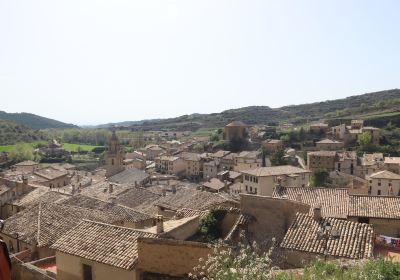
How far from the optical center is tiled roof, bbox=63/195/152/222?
26.9 metres

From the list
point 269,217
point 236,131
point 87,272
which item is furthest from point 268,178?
point 236,131

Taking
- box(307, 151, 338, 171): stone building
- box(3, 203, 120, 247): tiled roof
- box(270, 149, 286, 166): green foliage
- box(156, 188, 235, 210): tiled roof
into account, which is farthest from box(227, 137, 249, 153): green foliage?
box(3, 203, 120, 247): tiled roof

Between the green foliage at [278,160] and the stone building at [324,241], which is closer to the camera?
the stone building at [324,241]

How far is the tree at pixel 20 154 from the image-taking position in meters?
101

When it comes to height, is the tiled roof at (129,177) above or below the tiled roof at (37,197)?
below

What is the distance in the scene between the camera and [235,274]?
7.63 metres

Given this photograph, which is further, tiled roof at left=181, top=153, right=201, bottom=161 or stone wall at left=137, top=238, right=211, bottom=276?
tiled roof at left=181, top=153, right=201, bottom=161

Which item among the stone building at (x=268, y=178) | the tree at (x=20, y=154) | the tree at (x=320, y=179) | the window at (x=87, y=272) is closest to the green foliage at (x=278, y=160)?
the tree at (x=320, y=179)

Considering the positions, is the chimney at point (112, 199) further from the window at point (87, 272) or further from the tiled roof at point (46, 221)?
the window at point (87, 272)

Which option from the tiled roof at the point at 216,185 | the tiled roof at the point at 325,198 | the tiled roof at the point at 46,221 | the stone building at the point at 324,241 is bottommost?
the tiled roof at the point at 216,185

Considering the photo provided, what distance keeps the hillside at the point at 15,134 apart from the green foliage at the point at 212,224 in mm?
124658

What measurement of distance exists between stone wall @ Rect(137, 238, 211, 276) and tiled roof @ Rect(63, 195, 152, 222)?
1360 centimetres

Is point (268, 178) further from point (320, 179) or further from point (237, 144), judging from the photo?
point (237, 144)

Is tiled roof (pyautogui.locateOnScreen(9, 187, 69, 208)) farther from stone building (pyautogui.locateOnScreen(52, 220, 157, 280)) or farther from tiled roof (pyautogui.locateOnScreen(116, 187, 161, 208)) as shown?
stone building (pyautogui.locateOnScreen(52, 220, 157, 280))
